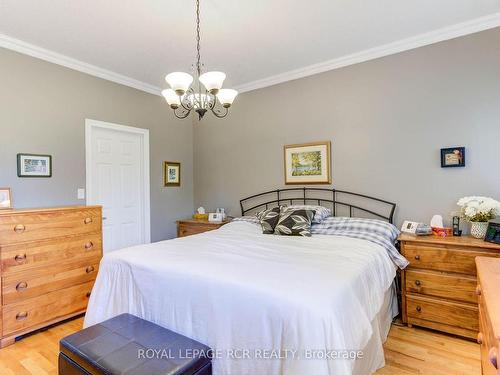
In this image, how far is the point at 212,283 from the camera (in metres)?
1.51

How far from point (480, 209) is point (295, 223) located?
1515 millimetres

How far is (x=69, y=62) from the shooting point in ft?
10.1

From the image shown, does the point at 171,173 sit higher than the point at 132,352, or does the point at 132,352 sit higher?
the point at 171,173

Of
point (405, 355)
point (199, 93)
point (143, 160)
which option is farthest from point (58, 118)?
point (405, 355)

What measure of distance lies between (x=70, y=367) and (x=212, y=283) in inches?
32.0

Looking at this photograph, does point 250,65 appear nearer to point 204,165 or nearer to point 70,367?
point 204,165

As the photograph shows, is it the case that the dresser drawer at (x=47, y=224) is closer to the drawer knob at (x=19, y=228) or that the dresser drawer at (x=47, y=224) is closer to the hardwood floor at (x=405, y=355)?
the drawer knob at (x=19, y=228)

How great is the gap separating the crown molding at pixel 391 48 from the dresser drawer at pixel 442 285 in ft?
7.14

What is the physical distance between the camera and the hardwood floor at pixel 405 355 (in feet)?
6.32

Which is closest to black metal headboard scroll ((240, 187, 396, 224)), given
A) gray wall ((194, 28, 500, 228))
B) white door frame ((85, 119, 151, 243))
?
gray wall ((194, 28, 500, 228))

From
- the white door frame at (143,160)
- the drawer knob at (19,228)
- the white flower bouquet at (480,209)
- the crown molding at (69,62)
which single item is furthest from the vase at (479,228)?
the crown molding at (69,62)

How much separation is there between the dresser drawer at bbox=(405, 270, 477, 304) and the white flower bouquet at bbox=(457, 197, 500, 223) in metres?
0.50

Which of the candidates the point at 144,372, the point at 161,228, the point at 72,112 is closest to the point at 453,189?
the point at 144,372

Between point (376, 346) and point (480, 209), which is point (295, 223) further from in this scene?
point (480, 209)
